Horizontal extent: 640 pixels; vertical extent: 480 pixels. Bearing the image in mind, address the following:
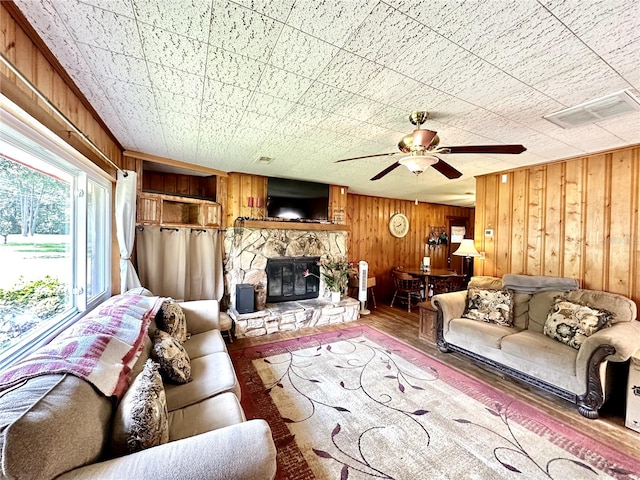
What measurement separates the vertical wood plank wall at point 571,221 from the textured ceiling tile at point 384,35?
120 inches

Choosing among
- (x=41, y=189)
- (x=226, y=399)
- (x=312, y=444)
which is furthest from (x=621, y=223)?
(x=41, y=189)

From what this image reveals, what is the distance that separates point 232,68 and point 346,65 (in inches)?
27.0

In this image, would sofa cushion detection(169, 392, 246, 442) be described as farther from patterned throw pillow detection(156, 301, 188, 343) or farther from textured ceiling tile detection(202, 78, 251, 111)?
textured ceiling tile detection(202, 78, 251, 111)

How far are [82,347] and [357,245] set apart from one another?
5081mm

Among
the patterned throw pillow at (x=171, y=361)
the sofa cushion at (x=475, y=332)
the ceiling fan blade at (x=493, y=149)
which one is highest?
the ceiling fan blade at (x=493, y=149)

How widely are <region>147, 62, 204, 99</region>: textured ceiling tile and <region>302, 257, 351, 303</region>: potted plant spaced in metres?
3.32

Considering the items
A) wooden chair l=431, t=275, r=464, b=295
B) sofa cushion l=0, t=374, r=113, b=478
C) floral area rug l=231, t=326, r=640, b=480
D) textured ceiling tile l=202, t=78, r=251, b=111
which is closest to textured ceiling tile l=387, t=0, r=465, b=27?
textured ceiling tile l=202, t=78, r=251, b=111

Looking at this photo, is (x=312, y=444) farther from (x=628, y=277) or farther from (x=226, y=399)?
(x=628, y=277)

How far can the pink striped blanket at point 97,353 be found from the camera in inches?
44.7

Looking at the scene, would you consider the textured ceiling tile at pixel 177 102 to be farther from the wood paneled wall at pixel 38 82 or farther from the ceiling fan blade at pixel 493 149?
the ceiling fan blade at pixel 493 149

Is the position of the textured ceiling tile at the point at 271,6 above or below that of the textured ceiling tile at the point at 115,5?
above

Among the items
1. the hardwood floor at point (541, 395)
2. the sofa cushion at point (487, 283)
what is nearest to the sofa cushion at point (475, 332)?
the hardwood floor at point (541, 395)

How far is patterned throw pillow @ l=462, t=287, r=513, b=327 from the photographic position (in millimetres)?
3088

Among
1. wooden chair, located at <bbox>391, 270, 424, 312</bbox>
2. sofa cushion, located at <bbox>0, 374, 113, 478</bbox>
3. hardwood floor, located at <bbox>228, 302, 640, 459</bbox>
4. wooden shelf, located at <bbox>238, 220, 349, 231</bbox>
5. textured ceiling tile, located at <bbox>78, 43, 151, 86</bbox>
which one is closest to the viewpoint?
sofa cushion, located at <bbox>0, 374, 113, 478</bbox>
